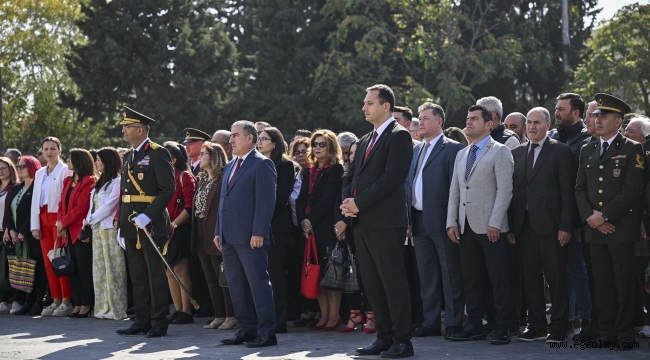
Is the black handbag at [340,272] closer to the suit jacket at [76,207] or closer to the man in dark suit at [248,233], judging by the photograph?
the man in dark suit at [248,233]

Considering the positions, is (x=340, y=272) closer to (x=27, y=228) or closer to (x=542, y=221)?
(x=542, y=221)

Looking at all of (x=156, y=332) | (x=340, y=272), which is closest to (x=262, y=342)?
(x=340, y=272)

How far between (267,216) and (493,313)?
2460mm

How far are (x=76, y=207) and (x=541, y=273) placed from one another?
19.3 ft

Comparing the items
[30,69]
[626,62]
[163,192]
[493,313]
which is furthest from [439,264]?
[30,69]

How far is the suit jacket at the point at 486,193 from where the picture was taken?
823 centimetres

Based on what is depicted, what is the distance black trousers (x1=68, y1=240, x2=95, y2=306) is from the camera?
11.3 meters

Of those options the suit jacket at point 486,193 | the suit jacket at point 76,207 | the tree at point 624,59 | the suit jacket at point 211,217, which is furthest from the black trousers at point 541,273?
the tree at point 624,59

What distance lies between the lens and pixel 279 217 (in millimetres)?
9609

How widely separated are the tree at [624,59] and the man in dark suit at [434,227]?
1949 cm

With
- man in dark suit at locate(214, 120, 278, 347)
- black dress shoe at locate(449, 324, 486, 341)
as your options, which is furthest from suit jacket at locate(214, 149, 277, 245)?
black dress shoe at locate(449, 324, 486, 341)

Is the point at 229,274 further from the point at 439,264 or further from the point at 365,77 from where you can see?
the point at 365,77

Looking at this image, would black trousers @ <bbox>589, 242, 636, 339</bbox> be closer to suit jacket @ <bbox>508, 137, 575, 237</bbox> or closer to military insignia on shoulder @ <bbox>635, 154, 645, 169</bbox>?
suit jacket @ <bbox>508, 137, 575, 237</bbox>

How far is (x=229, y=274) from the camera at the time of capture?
8.69 meters
